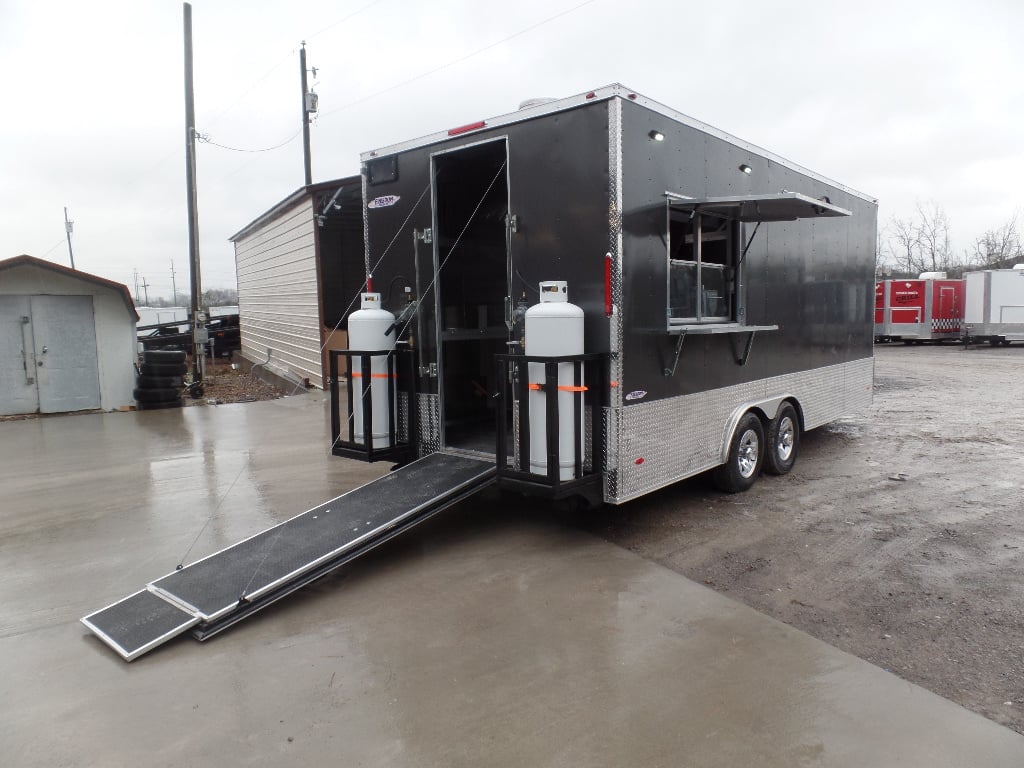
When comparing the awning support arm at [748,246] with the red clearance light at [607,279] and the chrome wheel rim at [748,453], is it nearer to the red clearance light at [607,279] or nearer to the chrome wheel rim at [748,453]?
the chrome wheel rim at [748,453]

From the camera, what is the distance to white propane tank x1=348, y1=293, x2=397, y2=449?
5.56 metres

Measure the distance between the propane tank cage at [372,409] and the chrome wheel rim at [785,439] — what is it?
11.0 ft

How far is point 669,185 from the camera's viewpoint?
A: 4867 millimetres

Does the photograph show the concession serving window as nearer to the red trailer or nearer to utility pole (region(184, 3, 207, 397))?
utility pole (region(184, 3, 207, 397))

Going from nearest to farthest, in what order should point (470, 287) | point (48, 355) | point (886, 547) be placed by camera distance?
point (886, 547) < point (470, 287) < point (48, 355)

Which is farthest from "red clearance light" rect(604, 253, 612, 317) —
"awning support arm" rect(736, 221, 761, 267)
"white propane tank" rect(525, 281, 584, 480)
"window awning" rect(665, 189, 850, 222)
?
"awning support arm" rect(736, 221, 761, 267)

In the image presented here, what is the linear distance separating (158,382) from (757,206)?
10.3 metres

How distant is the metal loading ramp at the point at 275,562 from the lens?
3.59m

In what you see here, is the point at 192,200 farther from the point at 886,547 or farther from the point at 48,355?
the point at 886,547

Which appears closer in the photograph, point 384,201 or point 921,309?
point 384,201

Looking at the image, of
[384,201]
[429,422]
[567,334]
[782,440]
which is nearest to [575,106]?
[567,334]

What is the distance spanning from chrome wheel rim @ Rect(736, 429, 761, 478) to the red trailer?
20484 millimetres

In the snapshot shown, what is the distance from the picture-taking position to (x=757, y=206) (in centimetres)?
532

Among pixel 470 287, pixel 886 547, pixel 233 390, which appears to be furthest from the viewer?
pixel 233 390
